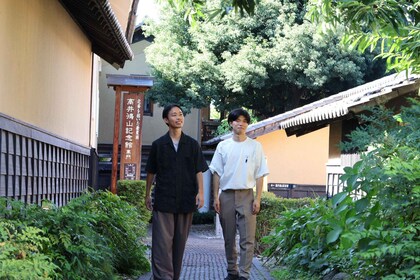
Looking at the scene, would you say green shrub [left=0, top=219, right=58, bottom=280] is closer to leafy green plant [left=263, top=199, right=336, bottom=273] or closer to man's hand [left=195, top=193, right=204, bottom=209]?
man's hand [left=195, top=193, right=204, bottom=209]

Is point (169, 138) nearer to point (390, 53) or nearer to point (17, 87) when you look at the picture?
point (17, 87)

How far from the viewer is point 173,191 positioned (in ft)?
27.0

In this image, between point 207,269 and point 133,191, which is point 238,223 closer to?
point 207,269

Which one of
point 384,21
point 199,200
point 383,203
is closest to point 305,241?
point 199,200

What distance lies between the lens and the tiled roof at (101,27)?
11586 millimetres

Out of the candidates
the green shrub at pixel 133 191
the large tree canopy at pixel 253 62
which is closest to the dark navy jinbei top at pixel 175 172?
the green shrub at pixel 133 191

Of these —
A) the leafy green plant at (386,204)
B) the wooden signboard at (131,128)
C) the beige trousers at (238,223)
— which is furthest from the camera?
the wooden signboard at (131,128)

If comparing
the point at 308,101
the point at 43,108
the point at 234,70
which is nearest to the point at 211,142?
the point at 234,70

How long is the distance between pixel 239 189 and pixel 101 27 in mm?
5934

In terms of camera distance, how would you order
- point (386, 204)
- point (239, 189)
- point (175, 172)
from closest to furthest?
1. point (386, 204)
2. point (175, 172)
3. point (239, 189)

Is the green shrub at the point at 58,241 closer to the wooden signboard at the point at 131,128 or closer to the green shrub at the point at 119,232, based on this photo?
the green shrub at the point at 119,232

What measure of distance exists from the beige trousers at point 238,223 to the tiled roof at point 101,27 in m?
3.57

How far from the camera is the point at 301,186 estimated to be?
25875mm

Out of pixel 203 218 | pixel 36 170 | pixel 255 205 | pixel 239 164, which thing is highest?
pixel 239 164
